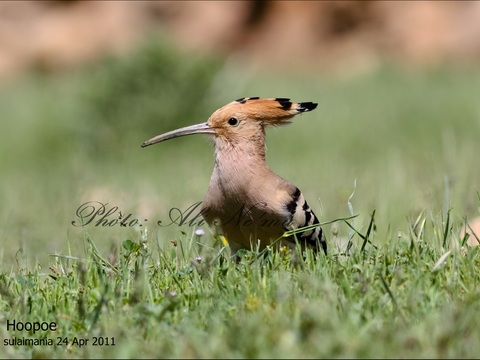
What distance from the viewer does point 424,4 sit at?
45.8 feet

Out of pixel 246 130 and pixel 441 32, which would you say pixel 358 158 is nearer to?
pixel 246 130

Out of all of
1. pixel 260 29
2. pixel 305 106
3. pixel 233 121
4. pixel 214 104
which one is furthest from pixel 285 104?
pixel 260 29

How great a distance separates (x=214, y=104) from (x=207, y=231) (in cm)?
525

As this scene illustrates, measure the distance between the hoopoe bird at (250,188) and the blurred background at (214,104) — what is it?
0.30m

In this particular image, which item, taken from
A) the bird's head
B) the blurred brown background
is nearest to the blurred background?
the blurred brown background

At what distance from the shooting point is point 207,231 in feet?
12.2

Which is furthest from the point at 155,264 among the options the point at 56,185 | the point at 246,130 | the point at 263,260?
the point at 56,185

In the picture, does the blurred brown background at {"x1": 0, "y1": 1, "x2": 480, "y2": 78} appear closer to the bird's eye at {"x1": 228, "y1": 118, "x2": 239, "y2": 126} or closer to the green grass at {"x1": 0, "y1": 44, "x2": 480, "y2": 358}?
the green grass at {"x1": 0, "y1": 44, "x2": 480, "y2": 358}

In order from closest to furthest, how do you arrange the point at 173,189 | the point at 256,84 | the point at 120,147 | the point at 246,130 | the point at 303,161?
1. the point at 246,130
2. the point at 173,189
3. the point at 303,161
4. the point at 120,147
5. the point at 256,84

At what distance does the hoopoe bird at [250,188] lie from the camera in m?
3.35

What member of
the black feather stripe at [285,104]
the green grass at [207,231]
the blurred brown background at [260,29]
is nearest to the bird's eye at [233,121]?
the black feather stripe at [285,104]

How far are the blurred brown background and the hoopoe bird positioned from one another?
1002cm

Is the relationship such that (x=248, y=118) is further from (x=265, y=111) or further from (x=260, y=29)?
(x=260, y=29)

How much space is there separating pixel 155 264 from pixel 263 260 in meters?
0.34
